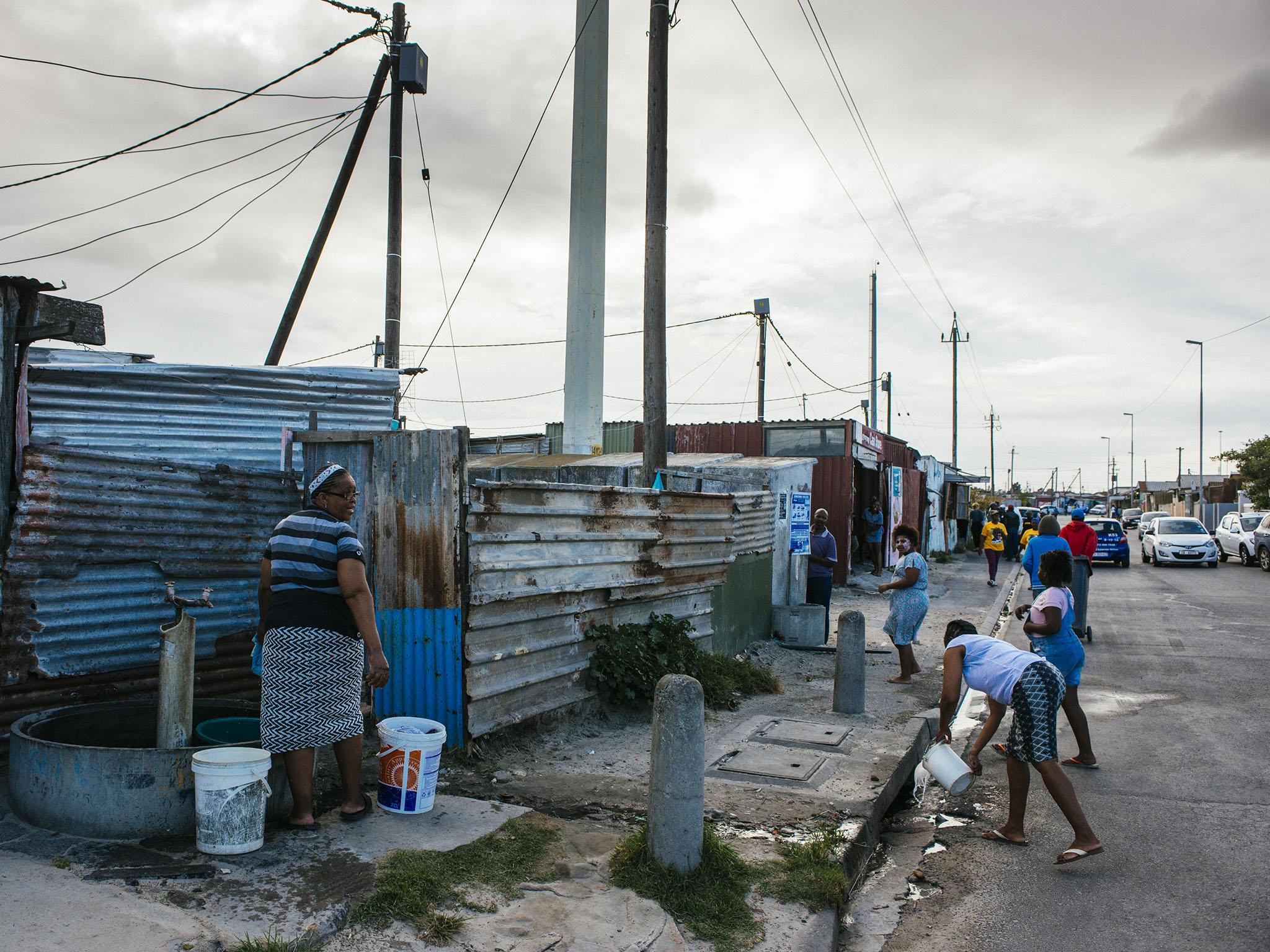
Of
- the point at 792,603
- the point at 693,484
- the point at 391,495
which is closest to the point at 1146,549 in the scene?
the point at 792,603

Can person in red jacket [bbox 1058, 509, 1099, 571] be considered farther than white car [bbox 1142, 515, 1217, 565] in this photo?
No

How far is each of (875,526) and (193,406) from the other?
14949 mm

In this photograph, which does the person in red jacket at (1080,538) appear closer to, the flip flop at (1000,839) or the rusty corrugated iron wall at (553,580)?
the rusty corrugated iron wall at (553,580)

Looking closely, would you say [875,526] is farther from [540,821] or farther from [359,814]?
[359,814]

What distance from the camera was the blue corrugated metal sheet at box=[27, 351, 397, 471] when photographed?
7.45m

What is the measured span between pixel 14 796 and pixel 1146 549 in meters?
30.5

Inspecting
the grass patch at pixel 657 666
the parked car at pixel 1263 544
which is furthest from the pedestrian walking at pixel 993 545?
the grass patch at pixel 657 666

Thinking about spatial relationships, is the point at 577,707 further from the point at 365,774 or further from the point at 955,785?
the point at 955,785

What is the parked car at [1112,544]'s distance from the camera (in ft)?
86.4

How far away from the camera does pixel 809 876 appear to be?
421cm

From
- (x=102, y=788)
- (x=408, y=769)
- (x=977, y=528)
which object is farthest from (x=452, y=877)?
(x=977, y=528)

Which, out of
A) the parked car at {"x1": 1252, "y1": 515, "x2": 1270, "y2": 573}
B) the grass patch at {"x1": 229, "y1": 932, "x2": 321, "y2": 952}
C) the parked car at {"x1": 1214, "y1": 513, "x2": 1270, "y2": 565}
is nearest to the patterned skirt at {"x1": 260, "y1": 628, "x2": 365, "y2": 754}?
the grass patch at {"x1": 229, "y1": 932, "x2": 321, "y2": 952}

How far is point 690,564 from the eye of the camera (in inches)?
347

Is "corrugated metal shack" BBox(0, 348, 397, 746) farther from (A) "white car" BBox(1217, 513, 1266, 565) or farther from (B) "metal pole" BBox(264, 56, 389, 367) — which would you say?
(A) "white car" BBox(1217, 513, 1266, 565)
